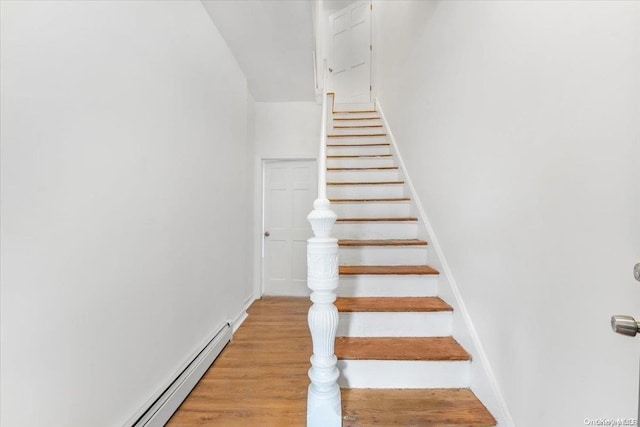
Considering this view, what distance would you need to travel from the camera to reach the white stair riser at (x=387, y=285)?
1.91 metres

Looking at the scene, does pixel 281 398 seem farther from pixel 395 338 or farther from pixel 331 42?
pixel 331 42

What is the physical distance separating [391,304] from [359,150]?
2106 mm

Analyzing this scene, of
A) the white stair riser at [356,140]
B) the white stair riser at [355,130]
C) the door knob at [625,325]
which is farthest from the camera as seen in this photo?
the white stair riser at [355,130]

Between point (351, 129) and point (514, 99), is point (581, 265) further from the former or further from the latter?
point (351, 129)

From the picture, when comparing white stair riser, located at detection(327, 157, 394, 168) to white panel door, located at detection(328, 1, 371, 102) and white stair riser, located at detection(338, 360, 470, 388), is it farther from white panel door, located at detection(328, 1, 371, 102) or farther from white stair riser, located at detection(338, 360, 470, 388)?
white panel door, located at detection(328, 1, 371, 102)

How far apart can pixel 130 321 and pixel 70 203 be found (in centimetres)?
61

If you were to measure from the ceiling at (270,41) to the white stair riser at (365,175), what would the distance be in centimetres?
119

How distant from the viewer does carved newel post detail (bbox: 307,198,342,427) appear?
1.22 m

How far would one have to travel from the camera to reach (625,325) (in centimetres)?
54

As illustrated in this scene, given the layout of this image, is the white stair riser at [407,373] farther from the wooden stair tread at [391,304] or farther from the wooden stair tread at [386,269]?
the wooden stair tread at [386,269]

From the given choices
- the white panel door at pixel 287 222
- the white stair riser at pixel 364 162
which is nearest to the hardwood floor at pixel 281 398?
the white panel door at pixel 287 222

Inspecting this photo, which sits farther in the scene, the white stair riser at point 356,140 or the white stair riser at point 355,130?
the white stair riser at point 355,130

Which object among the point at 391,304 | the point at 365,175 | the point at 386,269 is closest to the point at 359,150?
the point at 365,175

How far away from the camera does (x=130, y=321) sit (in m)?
1.33
